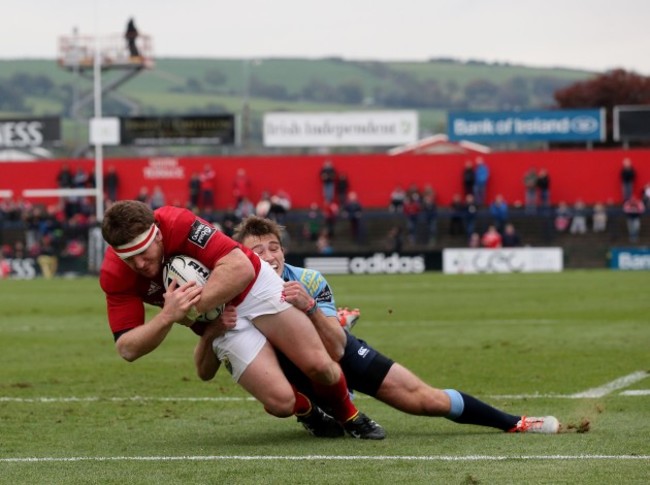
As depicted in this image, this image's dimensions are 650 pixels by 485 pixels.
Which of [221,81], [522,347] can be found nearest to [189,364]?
[522,347]

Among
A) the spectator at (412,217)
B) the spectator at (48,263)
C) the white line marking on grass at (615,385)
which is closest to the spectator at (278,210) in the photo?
the spectator at (412,217)

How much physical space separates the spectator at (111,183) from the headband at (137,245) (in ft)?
142

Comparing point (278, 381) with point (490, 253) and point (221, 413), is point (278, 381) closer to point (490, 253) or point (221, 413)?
point (221, 413)

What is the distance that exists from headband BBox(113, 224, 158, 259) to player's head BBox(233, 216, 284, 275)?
1206mm

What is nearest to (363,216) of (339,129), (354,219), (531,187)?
(354,219)

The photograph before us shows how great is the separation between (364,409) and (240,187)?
134 ft

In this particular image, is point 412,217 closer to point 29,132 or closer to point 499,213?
point 499,213

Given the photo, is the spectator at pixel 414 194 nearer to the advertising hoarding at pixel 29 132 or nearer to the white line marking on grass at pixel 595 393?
the advertising hoarding at pixel 29 132

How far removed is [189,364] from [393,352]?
251 centimetres

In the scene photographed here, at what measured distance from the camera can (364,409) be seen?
10.5 m

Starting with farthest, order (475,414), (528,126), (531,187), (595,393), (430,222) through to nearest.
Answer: (528,126) → (531,187) → (430,222) → (595,393) → (475,414)

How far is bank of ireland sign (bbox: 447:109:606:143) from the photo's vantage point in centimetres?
5284

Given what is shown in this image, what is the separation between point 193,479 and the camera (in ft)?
22.4

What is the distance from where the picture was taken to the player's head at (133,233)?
752 centimetres
